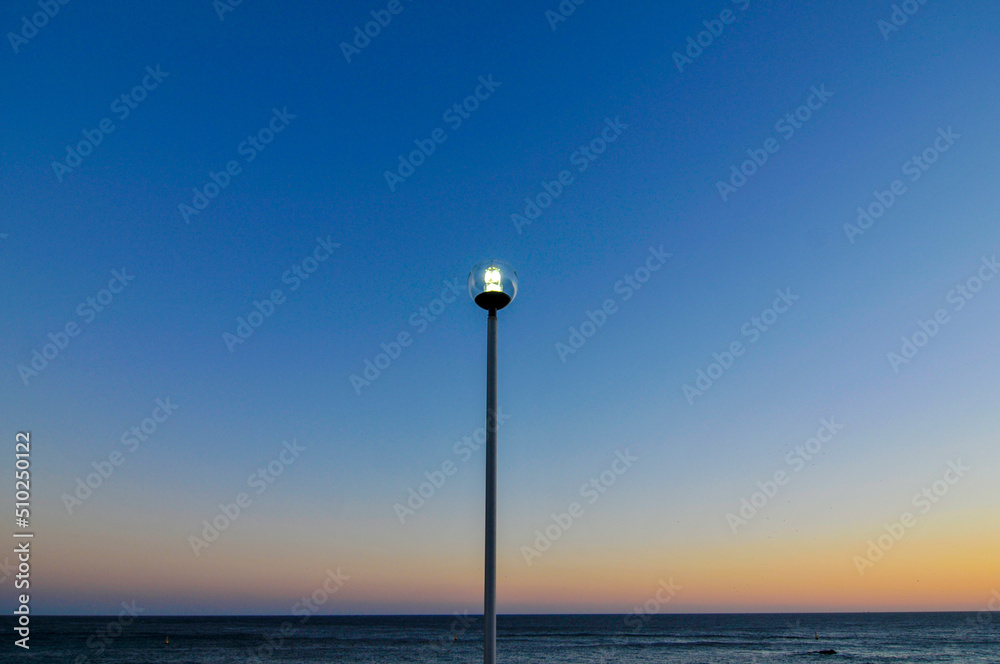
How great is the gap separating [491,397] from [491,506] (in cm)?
98

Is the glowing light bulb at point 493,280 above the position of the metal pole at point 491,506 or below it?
above

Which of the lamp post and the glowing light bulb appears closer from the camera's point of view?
the lamp post

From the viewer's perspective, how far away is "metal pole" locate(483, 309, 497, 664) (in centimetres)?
652

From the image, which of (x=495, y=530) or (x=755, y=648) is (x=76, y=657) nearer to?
(x=755, y=648)

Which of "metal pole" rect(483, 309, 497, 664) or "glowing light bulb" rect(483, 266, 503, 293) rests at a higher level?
"glowing light bulb" rect(483, 266, 503, 293)

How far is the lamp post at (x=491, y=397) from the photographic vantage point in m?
6.55

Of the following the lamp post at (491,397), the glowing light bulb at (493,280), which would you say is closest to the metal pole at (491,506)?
the lamp post at (491,397)

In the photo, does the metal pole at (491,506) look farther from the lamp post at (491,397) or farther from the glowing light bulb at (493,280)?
the glowing light bulb at (493,280)

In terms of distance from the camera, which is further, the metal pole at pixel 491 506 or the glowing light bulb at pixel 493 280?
the glowing light bulb at pixel 493 280

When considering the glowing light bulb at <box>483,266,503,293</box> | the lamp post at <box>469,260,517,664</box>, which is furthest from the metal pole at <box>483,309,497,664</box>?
the glowing light bulb at <box>483,266,503,293</box>

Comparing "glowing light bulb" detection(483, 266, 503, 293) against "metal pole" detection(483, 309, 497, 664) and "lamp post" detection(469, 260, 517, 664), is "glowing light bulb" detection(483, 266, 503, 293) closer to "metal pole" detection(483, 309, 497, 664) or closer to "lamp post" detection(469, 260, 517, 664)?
"lamp post" detection(469, 260, 517, 664)

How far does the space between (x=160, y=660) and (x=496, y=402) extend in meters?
63.1

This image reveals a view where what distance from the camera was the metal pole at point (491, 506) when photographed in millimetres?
6523

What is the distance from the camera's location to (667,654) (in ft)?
212
